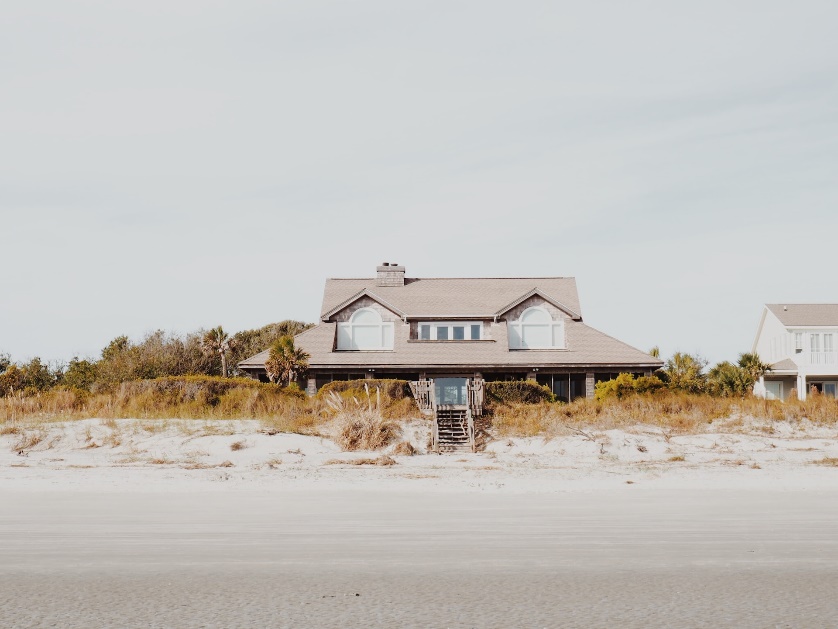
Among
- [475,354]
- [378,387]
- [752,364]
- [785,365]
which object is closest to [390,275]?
[475,354]

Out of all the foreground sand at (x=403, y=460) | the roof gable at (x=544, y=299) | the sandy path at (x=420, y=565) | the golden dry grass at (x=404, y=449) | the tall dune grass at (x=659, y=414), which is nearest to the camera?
the sandy path at (x=420, y=565)

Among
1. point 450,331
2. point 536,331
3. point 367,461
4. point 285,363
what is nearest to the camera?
point 367,461

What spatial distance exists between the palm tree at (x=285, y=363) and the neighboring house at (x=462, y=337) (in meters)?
3.52

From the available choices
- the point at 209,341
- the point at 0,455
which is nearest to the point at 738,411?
the point at 0,455

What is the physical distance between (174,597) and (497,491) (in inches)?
394

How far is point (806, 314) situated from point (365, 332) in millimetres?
26103

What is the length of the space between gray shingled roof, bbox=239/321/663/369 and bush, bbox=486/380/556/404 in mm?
7617

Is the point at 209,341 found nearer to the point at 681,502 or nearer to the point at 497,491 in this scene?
the point at 497,491

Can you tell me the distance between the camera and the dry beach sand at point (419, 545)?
4.90 m

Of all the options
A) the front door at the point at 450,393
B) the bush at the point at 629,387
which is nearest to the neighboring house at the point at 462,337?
the front door at the point at 450,393

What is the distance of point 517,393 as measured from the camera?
30.3 m

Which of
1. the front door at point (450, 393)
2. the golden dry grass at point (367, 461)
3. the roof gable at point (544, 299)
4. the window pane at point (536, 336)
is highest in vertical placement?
the roof gable at point (544, 299)

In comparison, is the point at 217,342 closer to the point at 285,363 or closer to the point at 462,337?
the point at 285,363

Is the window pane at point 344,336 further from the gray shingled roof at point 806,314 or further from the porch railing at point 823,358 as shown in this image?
the porch railing at point 823,358
